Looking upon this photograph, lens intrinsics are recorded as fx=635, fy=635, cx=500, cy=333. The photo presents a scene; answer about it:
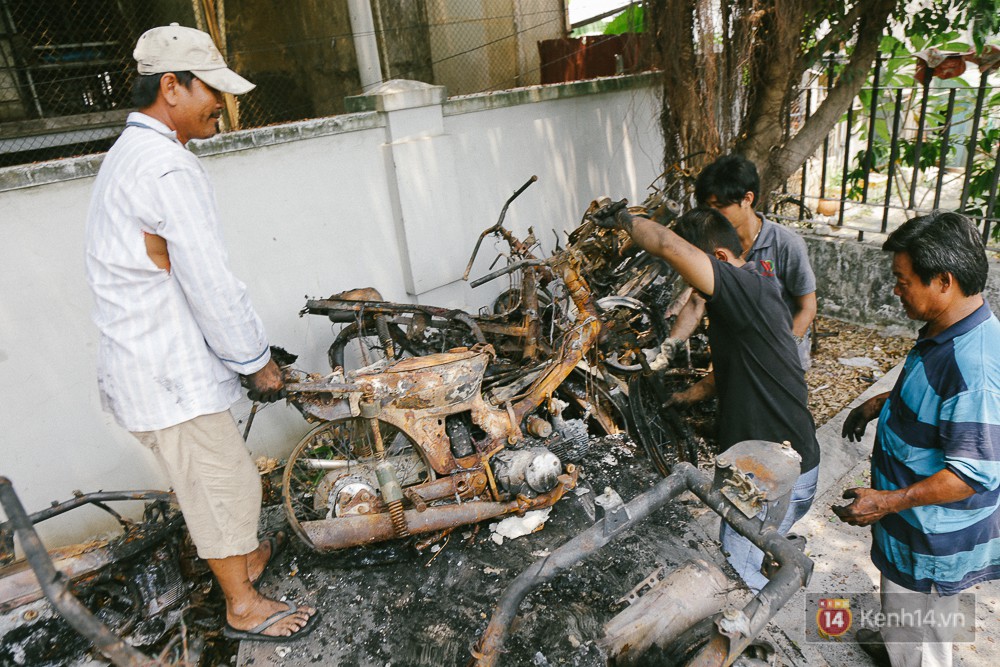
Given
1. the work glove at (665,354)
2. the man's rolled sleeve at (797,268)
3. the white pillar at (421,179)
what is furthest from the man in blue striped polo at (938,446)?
the white pillar at (421,179)

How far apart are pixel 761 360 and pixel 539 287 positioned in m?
2.03

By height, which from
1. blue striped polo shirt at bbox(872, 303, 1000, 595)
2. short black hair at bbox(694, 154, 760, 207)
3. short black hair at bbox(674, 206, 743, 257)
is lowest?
blue striped polo shirt at bbox(872, 303, 1000, 595)

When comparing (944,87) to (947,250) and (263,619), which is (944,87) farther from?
(263,619)

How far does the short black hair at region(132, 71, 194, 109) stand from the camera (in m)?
2.34

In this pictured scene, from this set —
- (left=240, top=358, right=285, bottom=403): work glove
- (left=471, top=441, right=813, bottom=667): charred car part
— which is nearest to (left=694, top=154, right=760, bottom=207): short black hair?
(left=471, top=441, right=813, bottom=667): charred car part

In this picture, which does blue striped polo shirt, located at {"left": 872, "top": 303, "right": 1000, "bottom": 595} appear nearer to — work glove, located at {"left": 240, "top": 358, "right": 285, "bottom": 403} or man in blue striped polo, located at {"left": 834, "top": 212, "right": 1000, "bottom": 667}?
man in blue striped polo, located at {"left": 834, "top": 212, "right": 1000, "bottom": 667}

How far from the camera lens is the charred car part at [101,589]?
2.81m

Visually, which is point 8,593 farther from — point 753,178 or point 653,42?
point 653,42

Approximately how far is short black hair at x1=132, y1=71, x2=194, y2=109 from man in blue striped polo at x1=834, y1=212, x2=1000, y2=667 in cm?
268

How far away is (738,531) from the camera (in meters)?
1.92

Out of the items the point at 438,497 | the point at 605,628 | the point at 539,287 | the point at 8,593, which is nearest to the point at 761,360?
the point at 605,628

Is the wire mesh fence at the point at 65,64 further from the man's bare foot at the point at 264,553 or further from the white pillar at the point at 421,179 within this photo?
the man's bare foot at the point at 264,553

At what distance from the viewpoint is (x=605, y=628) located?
1.96 metres

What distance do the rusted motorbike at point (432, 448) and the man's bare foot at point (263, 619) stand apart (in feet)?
1.05
